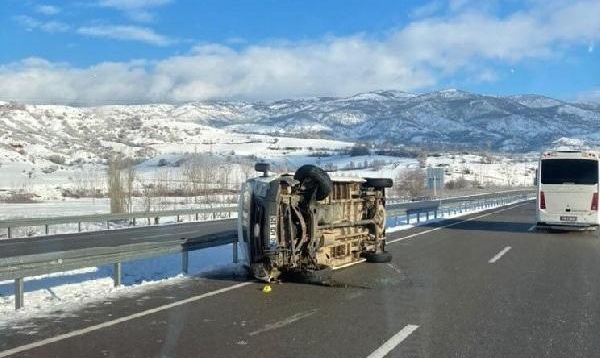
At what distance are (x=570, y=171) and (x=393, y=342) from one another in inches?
721

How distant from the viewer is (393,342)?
7363 mm

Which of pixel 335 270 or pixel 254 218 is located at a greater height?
pixel 254 218

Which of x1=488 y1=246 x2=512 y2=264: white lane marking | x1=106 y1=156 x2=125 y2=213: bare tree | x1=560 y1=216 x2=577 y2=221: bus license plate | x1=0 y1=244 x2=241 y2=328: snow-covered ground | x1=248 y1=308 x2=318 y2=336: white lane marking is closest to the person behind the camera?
x1=248 y1=308 x2=318 y2=336: white lane marking

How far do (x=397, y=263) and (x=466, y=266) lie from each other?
58.0 inches

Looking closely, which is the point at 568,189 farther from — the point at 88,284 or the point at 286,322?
the point at 286,322

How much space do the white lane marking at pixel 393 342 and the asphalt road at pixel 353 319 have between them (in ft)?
0.04

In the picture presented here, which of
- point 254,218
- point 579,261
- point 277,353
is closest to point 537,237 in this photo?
point 579,261

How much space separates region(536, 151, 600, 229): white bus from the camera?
23203mm

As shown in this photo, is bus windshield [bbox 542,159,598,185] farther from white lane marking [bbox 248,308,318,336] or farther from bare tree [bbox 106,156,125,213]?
bare tree [bbox 106,156,125,213]

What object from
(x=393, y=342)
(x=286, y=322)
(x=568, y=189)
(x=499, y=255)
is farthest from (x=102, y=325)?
(x=568, y=189)

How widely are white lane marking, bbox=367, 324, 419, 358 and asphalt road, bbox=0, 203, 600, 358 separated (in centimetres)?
1

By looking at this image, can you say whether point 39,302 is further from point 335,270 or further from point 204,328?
point 335,270

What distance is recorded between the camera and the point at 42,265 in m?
10.4

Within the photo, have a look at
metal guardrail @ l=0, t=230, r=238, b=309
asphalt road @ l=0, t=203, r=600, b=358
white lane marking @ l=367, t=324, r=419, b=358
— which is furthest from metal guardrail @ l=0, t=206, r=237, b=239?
white lane marking @ l=367, t=324, r=419, b=358
